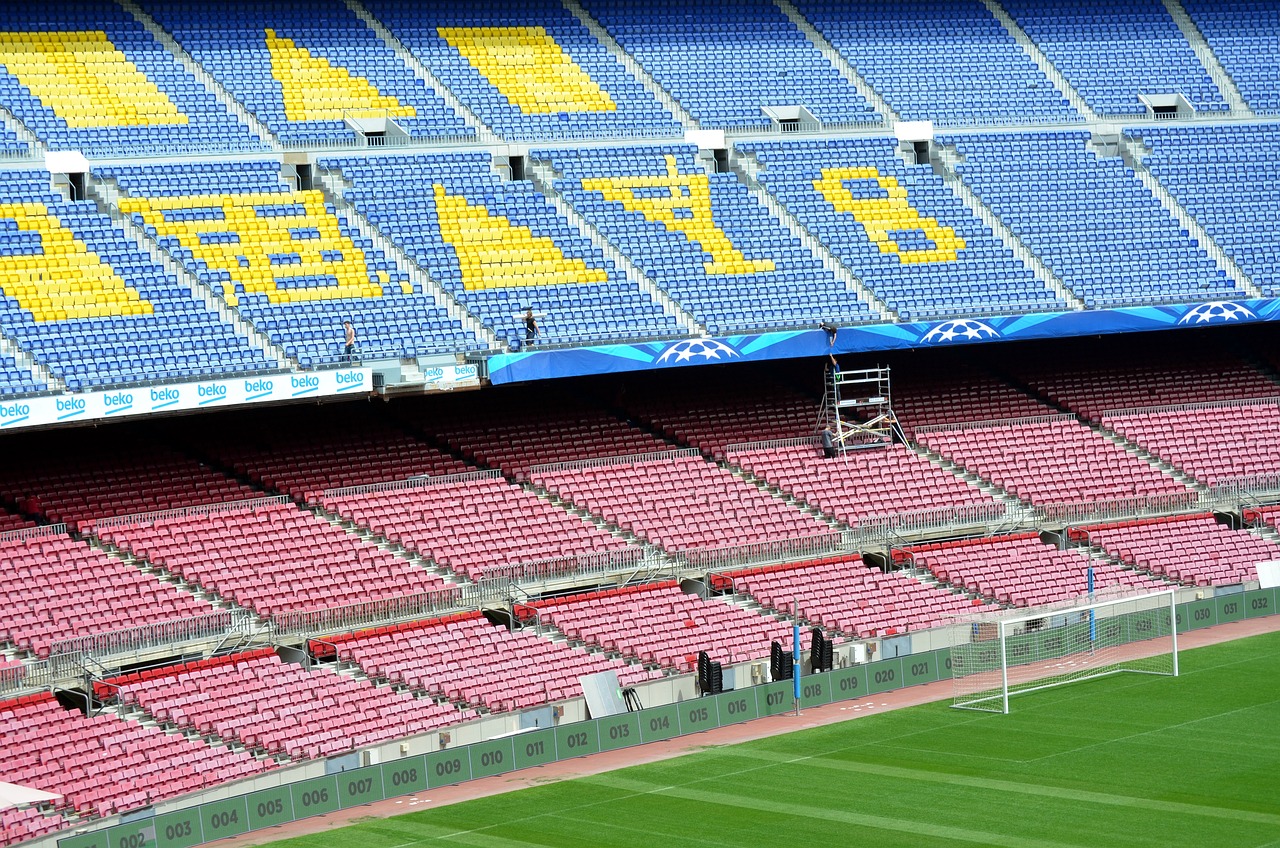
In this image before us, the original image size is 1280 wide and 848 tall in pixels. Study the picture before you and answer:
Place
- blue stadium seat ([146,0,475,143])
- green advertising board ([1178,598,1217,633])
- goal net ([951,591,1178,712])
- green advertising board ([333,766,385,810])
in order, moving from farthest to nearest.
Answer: blue stadium seat ([146,0,475,143]), green advertising board ([1178,598,1217,633]), goal net ([951,591,1178,712]), green advertising board ([333,766,385,810])

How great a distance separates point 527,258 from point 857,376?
9808 mm

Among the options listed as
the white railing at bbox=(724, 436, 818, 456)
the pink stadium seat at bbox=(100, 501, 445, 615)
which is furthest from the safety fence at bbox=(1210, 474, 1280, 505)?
the pink stadium seat at bbox=(100, 501, 445, 615)

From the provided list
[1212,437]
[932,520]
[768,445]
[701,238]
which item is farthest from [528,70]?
[1212,437]

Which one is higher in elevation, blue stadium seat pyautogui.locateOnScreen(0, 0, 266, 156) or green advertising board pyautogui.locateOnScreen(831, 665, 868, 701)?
blue stadium seat pyautogui.locateOnScreen(0, 0, 266, 156)

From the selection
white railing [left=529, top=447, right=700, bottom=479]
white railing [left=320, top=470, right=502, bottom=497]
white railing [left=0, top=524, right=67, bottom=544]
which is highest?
white railing [left=529, top=447, right=700, bottom=479]

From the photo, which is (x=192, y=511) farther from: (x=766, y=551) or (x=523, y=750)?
(x=766, y=551)

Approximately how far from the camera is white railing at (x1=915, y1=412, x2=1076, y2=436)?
4788cm

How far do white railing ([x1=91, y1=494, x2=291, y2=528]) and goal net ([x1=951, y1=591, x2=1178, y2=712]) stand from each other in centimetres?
1508

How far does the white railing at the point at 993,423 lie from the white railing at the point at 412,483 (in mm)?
12184

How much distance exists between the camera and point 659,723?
3391cm

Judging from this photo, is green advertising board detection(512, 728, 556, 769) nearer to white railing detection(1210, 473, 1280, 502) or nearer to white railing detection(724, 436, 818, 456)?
white railing detection(724, 436, 818, 456)

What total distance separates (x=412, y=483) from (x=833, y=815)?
16287 millimetres

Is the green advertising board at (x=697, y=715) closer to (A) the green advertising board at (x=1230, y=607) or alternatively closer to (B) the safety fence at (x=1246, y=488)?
(A) the green advertising board at (x=1230, y=607)

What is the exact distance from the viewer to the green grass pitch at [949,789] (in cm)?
2691
